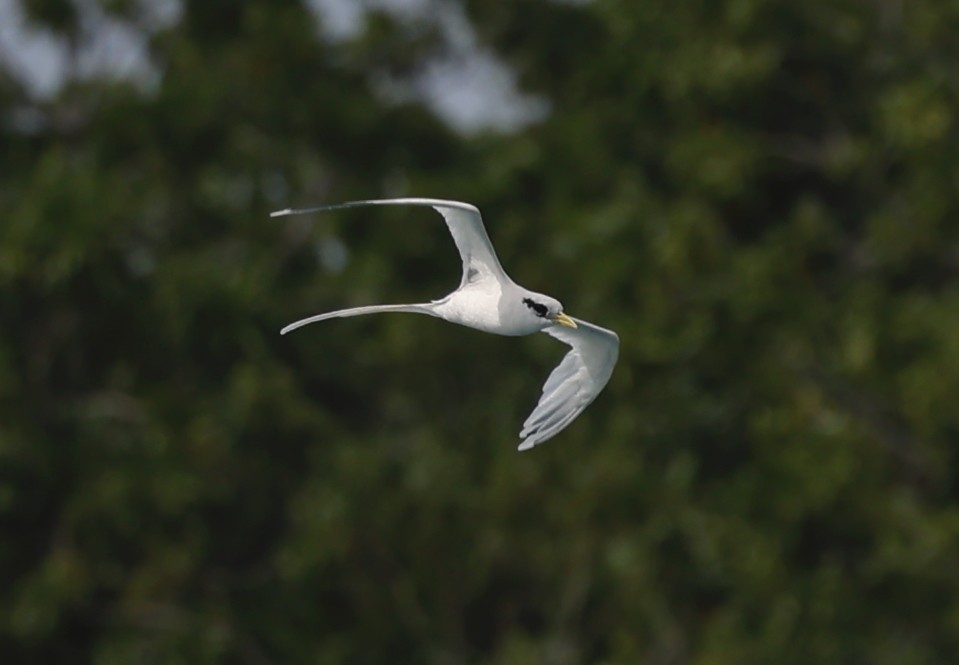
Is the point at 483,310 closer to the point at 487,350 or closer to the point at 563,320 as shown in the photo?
the point at 563,320

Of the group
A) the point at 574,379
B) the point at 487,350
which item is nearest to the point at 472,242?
the point at 574,379

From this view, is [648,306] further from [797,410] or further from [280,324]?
[280,324]

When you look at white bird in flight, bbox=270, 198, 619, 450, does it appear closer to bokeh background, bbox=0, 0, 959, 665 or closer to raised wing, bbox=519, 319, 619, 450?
raised wing, bbox=519, 319, 619, 450

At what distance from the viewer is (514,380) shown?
23.4 meters

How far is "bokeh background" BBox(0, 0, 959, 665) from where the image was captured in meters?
22.6

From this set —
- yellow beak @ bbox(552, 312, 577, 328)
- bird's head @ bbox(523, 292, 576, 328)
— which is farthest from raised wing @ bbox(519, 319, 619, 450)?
bird's head @ bbox(523, 292, 576, 328)

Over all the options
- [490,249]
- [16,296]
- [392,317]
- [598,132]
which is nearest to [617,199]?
[598,132]

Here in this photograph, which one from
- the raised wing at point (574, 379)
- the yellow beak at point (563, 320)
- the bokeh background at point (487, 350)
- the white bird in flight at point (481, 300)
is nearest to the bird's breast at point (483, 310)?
the white bird in flight at point (481, 300)

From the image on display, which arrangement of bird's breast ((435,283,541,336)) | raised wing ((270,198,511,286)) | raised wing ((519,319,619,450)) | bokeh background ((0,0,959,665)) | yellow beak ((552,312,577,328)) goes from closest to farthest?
raised wing ((270,198,511,286)) < bird's breast ((435,283,541,336)) < yellow beak ((552,312,577,328)) < raised wing ((519,319,619,450)) < bokeh background ((0,0,959,665))

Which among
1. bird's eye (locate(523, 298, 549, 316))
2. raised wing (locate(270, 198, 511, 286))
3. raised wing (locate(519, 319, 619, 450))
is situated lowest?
raised wing (locate(519, 319, 619, 450))

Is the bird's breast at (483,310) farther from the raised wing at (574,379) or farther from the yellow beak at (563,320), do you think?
the raised wing at (574,379)

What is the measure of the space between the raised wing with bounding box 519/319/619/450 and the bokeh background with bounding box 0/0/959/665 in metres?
11.6

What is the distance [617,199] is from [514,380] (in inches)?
105

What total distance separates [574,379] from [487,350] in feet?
43.9
